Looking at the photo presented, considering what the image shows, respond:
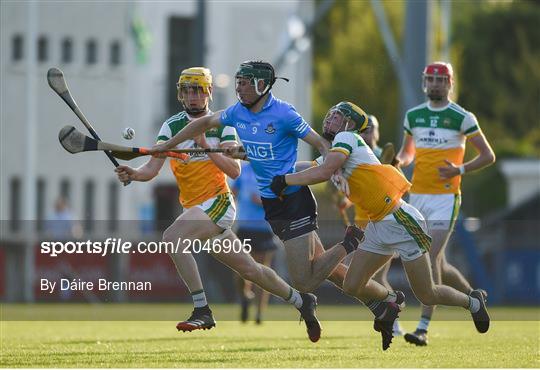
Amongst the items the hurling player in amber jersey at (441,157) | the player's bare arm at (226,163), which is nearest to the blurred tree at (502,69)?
the hurling player in amber jersey at (441,157)

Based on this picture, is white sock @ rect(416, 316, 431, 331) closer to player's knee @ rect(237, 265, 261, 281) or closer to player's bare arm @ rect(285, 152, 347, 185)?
player's knee @ rect(237, 265, 261, 281)

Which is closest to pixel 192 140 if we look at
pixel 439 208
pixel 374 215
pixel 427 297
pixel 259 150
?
pixel 259 150

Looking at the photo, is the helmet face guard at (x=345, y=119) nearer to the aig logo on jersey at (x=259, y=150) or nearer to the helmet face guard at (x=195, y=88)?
the aig logo on jersey at (x=259, y=150)

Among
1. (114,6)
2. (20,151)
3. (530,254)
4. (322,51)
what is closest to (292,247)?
(530,254)

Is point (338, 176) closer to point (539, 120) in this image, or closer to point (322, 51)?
point (539, 120)

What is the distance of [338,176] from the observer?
1239 cm

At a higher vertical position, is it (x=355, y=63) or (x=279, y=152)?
(x=279, y=152)

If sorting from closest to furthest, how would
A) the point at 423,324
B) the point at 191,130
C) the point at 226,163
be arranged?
1. the point at 191,130
2. the point at 226,163
3. the point at 423,324

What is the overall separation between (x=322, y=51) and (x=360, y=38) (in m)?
7.23

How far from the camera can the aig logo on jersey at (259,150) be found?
12.6 m

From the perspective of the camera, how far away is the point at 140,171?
13227mm

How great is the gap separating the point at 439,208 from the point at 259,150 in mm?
2501

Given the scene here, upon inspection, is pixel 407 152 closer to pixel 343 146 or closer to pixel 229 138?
pixel 229 138

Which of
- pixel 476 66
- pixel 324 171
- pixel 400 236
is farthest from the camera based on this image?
pixel 476 66
